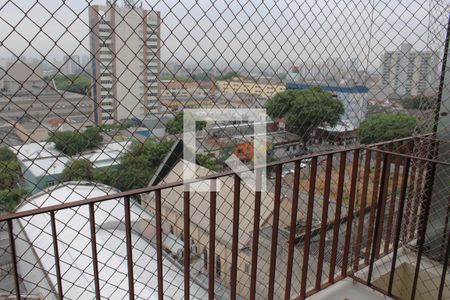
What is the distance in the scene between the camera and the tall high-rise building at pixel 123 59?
4.57ft

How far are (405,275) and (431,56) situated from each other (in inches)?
61.1

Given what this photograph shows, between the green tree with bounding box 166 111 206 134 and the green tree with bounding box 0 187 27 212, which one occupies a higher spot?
the green tree with bounding box 166 111 206 134

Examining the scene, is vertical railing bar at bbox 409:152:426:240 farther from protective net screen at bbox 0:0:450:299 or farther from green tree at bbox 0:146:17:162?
green tree at bbox 0:146:17:162

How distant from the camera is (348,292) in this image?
2.21m

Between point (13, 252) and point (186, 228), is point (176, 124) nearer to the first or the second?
point (186, 228)

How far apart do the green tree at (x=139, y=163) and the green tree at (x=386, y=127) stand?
1411 mm

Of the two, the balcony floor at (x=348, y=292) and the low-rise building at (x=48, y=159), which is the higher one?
the low-rise building at (x=48, y=159)

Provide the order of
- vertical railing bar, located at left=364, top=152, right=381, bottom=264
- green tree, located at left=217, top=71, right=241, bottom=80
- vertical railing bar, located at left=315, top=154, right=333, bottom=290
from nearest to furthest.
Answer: green tree, located at left=217, top=71, right=241, bottom=80 → vertical railing bar, located at left=315, top=154, right=333, bottom=290 → vertical railing bar, located at left=364, top=152, right=381, bottom=264

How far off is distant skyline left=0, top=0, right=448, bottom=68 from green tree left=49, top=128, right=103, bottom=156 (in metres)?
0.32

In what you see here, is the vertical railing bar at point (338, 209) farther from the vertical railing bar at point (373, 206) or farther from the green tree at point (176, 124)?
the green tree at point (176, 124)

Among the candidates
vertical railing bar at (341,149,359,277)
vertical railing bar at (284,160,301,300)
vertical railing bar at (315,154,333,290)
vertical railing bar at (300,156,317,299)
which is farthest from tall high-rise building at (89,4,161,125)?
vertical railing bar at (341,149,359,277)

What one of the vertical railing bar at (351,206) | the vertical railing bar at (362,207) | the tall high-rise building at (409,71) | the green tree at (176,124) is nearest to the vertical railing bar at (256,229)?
the green tree at (176,124)

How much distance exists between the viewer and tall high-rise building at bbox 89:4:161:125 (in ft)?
4.57

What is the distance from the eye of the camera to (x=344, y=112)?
246 centimetres
